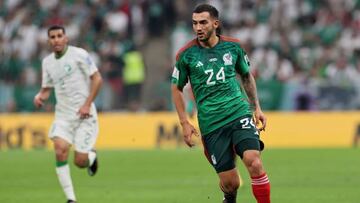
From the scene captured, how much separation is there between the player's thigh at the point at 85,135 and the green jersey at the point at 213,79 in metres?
3.76

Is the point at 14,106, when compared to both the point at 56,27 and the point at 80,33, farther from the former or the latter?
the point at 56,27

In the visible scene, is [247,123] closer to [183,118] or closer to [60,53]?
[183,118]

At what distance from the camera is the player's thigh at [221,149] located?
10.8 metres

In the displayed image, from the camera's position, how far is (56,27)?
13.8 meters

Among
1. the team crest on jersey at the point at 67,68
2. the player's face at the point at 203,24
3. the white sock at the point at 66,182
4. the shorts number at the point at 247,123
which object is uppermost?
the player's face at the point at 203,24

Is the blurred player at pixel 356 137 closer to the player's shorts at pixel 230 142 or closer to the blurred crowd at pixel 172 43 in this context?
the blurred crowd at pixel 172 43

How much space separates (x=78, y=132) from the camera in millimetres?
14352

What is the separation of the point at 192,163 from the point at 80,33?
10.1m

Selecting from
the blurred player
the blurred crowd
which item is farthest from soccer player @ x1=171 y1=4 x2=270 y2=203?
the blurred crowd

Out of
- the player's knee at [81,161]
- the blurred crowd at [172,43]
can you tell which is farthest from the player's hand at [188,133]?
the blurred crowd at [172,43]

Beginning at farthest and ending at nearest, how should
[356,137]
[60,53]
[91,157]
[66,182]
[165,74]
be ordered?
[165,74] → [356,137] → [91,157] → [60,53] → [66,182]

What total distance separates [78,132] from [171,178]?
3962 mm

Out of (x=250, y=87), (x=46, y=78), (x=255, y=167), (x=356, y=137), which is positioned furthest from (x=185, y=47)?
(x=356, y=137)

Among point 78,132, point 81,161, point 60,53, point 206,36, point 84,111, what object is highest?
point 206,36
